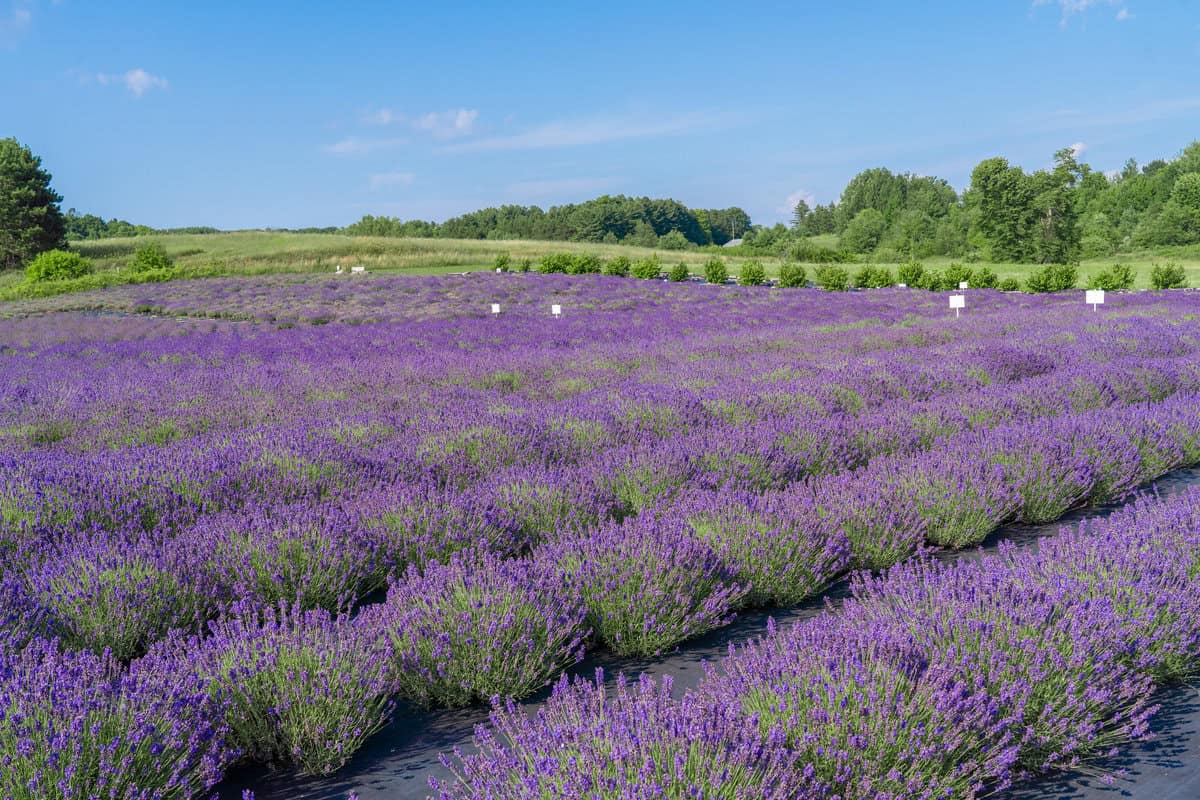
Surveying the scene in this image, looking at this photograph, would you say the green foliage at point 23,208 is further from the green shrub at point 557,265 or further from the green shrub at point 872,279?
the green shrub at point 872,279

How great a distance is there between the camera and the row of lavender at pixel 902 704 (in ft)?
5.59

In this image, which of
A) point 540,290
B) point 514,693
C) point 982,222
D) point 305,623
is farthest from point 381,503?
point 982,222

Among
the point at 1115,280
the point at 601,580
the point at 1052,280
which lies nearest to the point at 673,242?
the point at 1052,280

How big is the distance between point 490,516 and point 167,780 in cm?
186

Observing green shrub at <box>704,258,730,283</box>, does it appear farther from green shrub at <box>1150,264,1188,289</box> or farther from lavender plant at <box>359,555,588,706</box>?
lavender plant at <box>359,555,588,706</box>

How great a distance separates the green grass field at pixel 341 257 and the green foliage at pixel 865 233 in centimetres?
1766

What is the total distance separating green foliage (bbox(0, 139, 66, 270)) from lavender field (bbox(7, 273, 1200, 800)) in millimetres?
50448

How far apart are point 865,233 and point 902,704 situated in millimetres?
71179

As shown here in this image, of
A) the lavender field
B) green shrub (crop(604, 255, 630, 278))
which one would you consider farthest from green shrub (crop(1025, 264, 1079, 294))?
the lavender field

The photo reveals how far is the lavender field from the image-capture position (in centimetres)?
191

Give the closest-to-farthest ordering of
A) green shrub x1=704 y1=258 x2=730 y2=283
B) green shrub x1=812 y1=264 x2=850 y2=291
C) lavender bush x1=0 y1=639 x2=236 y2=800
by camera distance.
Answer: lavender bush x1=0 y1=639 x2=236 y2=800
green shrub x1=812 y1=264 x2=850 y2=291
green shrub x1=704 y1=258 x2=730 y2=283

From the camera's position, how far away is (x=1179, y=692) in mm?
2568

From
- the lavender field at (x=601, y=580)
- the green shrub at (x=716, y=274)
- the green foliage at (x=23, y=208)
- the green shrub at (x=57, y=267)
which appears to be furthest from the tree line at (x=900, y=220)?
the lavender field at (x=601, y=580)

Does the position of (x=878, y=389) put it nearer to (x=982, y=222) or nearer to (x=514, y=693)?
(x=514, y=693)
